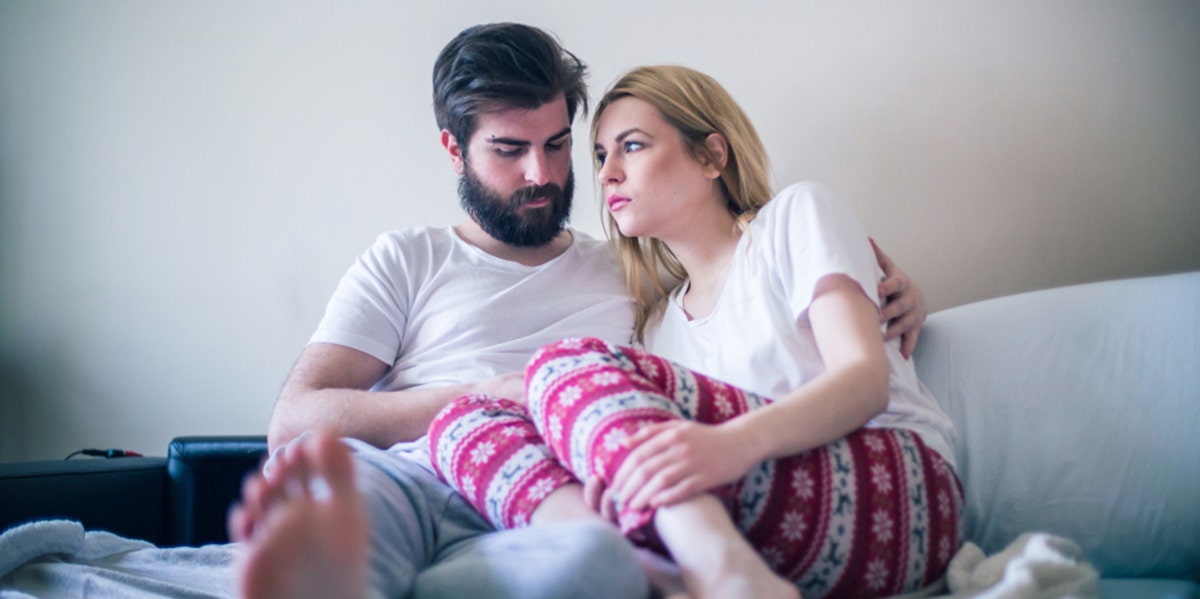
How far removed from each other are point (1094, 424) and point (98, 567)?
1.20 meters

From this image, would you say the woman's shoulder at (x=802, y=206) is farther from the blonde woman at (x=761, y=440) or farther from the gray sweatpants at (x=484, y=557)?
the gray sweatpants at (x=484, y=557)

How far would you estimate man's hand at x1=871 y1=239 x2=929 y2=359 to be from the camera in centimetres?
104

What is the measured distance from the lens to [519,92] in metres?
1.37

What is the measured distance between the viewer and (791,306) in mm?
990

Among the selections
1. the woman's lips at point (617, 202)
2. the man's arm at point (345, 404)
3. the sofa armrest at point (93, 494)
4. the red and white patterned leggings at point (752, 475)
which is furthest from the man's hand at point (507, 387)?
the sofa armrest at point (93, 494)

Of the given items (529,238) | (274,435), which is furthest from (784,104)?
(274,435)

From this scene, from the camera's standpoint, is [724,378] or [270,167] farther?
[270,167]

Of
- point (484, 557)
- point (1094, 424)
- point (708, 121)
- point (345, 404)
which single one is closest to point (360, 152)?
point (345, 404)

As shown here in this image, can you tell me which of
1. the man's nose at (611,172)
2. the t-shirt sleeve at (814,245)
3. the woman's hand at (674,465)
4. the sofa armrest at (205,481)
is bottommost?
the sofa armrest at (205,481)

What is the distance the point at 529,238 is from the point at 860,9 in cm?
67

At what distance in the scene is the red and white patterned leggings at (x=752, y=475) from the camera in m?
0.74

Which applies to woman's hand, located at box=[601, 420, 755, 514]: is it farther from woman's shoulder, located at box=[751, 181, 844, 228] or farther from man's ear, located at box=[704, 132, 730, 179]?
man's ear, located at box=[704, 132, 730, 179]

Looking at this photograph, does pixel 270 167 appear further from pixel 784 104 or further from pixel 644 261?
pixel 784 104

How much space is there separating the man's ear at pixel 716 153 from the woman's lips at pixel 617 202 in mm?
128
